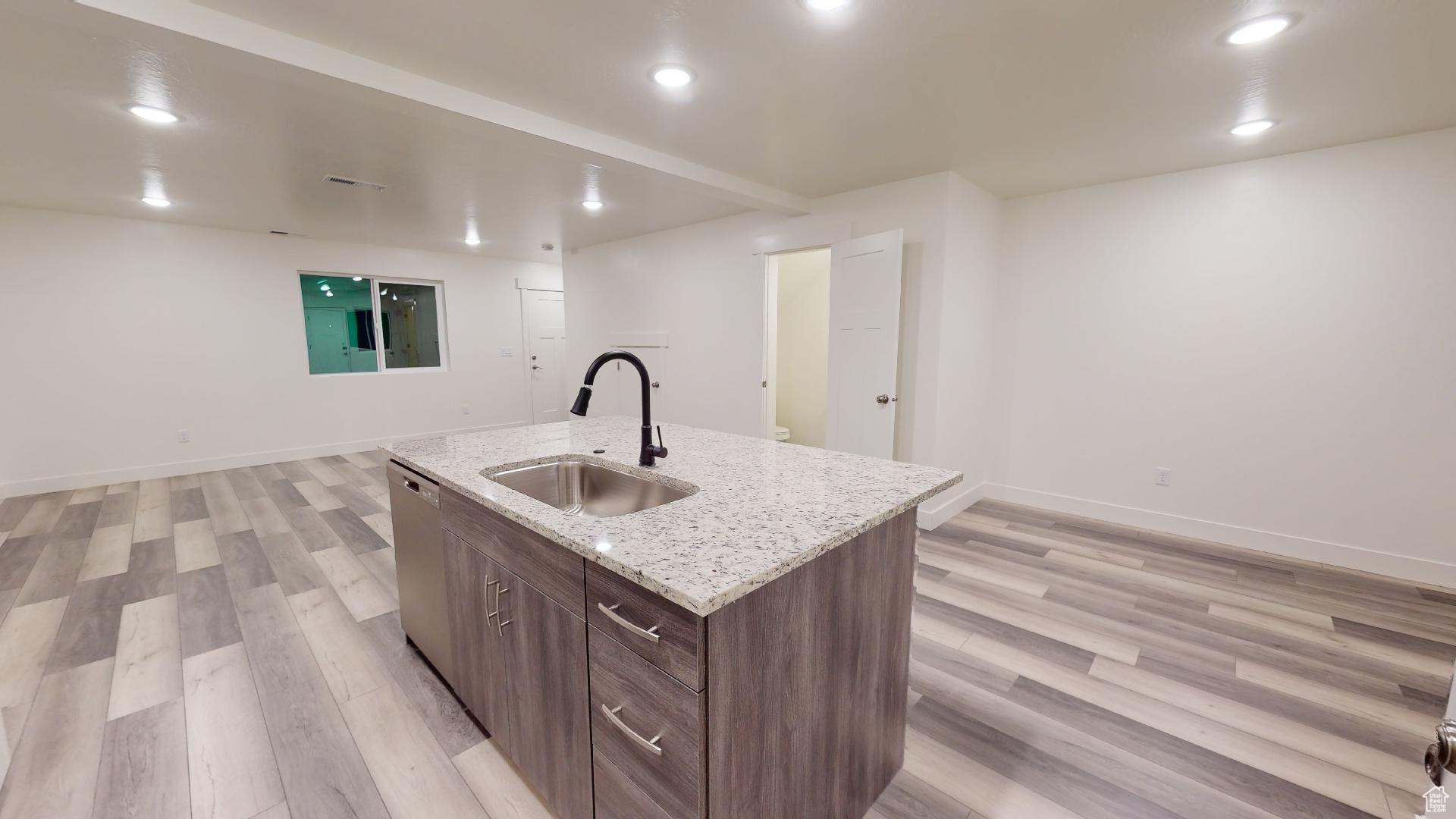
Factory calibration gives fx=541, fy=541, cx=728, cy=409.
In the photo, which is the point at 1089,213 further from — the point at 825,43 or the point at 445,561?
the point at 445,561

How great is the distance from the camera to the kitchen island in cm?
101

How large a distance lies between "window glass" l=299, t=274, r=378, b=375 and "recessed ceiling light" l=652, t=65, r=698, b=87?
5.21 meters

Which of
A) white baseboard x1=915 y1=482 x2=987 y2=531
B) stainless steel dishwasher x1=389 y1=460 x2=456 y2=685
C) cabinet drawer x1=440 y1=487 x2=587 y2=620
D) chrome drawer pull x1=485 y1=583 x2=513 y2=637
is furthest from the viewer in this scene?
white baseboard x1=915 y1=482 x2=987 y2=531

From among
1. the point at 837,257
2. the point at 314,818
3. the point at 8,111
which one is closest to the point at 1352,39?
the point at 837,257

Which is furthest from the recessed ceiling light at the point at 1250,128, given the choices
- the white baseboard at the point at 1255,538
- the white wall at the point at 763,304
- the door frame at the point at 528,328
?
the door frame at the point at 528,328

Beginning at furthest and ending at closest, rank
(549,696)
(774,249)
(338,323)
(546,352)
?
(546,352) < (338,323) < (774,249) < (549,696)

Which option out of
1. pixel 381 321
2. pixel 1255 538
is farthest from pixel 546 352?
pixel 1255 538

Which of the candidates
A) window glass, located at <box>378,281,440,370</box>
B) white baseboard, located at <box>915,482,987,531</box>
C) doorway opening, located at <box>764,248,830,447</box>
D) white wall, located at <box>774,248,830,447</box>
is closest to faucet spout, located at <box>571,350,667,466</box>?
white baseboard, located at <box>915,482,987,531</box>

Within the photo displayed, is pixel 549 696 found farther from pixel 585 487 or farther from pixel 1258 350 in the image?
pixel 1258 350

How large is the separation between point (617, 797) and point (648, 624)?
472 mm

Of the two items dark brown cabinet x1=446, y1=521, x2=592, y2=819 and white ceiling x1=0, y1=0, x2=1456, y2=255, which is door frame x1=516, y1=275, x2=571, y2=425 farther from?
dark brown cabinet x1=446, y1=521, x2=592, y2=819

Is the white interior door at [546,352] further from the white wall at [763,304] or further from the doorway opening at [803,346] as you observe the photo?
the doorway opening at [803,346]

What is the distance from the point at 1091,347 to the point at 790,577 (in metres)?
3.67

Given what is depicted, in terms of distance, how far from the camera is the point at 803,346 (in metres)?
5.73
